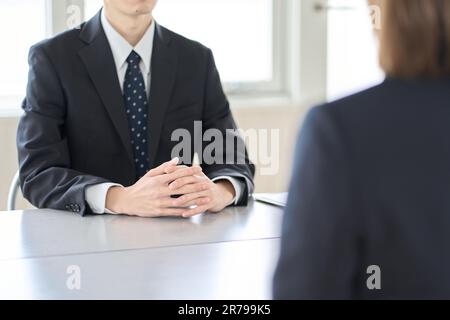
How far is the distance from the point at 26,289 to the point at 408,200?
885 millimetres

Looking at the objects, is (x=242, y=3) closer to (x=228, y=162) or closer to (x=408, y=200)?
(x=228, y=162)

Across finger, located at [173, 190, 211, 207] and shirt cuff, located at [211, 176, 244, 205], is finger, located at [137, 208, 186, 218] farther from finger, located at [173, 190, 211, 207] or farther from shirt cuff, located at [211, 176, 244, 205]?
shirt cuff, located at [211, 176, 244, 205]

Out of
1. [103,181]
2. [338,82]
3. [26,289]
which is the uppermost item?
[338,82]

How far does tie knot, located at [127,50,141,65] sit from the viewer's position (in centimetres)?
257

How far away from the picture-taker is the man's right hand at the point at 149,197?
2.16 meters

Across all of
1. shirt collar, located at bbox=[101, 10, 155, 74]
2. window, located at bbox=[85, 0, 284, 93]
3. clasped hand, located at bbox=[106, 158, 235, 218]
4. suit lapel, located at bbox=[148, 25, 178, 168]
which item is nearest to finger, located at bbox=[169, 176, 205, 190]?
clasped hand, located at bbox=[106, 158, 235, 218]

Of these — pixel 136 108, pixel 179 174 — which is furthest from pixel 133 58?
pixel 179 174

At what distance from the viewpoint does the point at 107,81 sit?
2.51m

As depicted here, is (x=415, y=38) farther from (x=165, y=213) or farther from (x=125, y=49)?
(x=125, y=49)

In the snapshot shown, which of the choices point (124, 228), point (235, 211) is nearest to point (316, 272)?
point (124, 228)

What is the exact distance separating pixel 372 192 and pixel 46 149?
1569 mm

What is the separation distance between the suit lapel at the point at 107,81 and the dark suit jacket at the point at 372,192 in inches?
62.1
